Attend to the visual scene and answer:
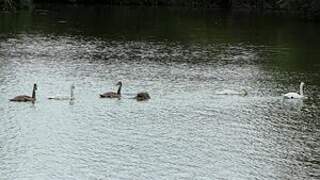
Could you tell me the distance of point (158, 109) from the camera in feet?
142

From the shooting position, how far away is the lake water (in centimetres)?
3225

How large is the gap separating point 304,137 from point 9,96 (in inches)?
720

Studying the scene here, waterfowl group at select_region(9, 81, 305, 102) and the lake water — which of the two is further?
waterfowl group at select_region(9, 81, 305, 102)

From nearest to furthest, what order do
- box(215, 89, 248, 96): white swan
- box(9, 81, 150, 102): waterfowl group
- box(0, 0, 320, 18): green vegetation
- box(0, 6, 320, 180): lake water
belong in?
box(0, 6, 320, 180): lake water, box(9, 81, 150, 102): waterfowl group, box(215, 89, 248, 96): white swan, box(0, 0, 320, 18): green vegetation

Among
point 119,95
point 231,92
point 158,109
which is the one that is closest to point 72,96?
point 119,95

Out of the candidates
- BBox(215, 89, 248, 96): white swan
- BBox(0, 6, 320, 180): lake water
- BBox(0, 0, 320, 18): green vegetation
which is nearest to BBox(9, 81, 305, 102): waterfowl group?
BBox(215, 89, 248, 96): white swan

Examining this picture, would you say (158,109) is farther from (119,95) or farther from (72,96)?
(72,96)

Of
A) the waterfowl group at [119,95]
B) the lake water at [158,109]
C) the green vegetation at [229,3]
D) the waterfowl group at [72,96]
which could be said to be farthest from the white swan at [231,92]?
the green vegetation at [229,3]

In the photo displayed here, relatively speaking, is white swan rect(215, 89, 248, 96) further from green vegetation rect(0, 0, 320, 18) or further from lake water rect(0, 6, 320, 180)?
green vegetation rect(0, 0, 320, 18)

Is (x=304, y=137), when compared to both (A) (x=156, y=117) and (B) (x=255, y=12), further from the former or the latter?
(B) (x=255, y=12)

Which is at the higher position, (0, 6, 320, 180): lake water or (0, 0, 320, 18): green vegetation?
(0, 0, 320, 18): green vegetation

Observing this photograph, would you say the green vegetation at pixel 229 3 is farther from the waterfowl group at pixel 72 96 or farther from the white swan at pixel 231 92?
the waterfowl group at pixel 72 96

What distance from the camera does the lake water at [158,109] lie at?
3225 centimetres

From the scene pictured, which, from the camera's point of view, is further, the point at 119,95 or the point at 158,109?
the point at 119,95
